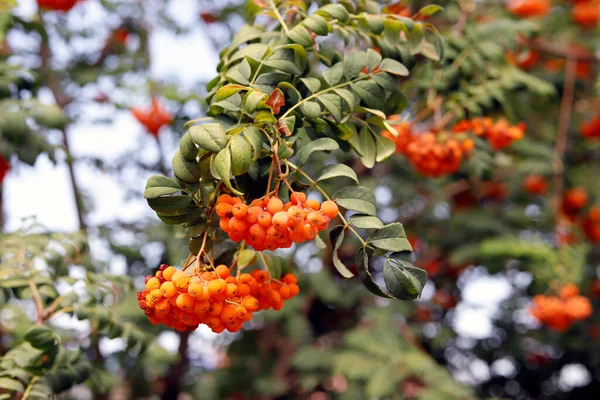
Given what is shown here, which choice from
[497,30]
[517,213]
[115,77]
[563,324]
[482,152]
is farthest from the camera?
[517,213]

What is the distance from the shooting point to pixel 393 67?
110cm

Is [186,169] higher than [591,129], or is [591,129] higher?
[186,169]

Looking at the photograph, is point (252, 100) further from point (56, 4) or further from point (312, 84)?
point (56, 4)

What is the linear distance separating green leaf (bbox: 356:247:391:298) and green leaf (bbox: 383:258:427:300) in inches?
0.9

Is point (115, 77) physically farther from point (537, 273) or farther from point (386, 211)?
point (537, 273)

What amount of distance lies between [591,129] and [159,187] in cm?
263

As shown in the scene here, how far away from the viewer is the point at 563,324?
2225 millimetres

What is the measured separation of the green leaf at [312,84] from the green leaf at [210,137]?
0.73ft

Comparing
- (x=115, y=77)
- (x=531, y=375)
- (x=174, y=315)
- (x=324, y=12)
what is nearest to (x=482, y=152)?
(x=324, y=12)

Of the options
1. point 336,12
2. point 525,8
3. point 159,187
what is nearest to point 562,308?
point 525,8

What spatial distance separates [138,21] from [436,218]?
1985mm

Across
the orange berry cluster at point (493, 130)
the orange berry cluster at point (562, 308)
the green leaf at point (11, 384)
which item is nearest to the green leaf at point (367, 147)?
the orange berry cluster at point (493, 130)

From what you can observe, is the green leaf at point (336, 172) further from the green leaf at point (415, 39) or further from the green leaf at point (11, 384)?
the green leaf at point (11, 384)

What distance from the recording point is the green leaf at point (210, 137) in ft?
2.63
